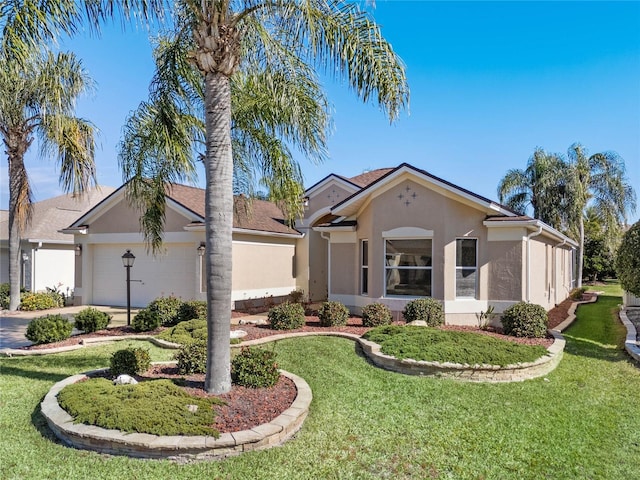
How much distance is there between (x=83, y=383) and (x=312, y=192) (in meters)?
15.3

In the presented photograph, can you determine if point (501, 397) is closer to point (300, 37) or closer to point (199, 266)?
point (300, 37)

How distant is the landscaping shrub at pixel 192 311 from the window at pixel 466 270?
8.12 meters

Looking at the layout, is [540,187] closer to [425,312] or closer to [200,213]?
[425,312]

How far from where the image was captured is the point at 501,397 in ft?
24.1

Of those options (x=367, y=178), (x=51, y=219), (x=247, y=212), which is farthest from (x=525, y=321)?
(x=51, y=219)

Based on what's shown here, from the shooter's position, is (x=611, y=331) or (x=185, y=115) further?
(x=611, y=331)

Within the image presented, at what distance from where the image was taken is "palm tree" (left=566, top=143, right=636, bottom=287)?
28.0 metres

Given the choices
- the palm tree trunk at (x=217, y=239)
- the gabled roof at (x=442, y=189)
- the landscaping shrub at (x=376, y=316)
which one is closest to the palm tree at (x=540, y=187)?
the gabled roof at (x=442, y=189)

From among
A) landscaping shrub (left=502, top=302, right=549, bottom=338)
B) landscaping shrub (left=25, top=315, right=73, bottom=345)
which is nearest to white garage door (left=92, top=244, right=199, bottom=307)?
landscaping shrub (left=25, top=315, right=73, bottom=345)

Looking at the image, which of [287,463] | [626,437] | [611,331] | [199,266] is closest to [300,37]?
[287,463]

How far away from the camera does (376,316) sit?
12.6m

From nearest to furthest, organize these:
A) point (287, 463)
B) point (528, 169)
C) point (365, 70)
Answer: point (287, 463), point (365, 70), point (528, 169)

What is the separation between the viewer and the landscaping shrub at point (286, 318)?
12.3 meters

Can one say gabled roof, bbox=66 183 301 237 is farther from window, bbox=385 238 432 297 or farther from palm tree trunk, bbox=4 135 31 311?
window, bbox=385 238 432 297
